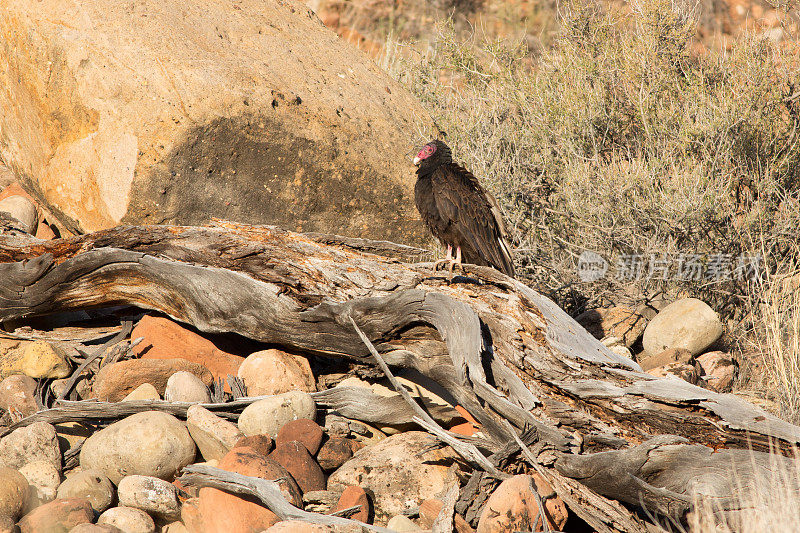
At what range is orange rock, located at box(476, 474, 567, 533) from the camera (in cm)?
313

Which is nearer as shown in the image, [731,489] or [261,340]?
[731,489]

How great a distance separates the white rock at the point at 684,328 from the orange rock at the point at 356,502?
3.26 metres

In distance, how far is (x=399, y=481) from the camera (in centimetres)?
356

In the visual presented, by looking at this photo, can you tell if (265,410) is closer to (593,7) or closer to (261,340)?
(261,340)

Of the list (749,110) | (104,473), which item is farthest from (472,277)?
(749,110)

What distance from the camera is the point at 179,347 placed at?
177 inches

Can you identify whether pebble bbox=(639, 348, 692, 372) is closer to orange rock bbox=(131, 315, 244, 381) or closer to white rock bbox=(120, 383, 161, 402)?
orange rock bbox=(131, 315, 244, 381)

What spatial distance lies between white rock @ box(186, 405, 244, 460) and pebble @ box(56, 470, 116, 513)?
53 centimetres

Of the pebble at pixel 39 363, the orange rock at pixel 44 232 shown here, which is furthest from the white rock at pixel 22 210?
the pebble at pixel 39 363

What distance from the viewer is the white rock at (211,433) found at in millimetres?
3670

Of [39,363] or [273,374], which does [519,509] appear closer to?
→ [273,374]

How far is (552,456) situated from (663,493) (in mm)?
576

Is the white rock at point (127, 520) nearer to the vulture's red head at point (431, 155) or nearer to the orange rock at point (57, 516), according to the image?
the orange rock at point (57, 516)

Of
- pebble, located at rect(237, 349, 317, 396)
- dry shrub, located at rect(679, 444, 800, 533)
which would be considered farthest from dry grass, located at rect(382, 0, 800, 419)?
pebble, located at rect(237, 349, 317, 396)
